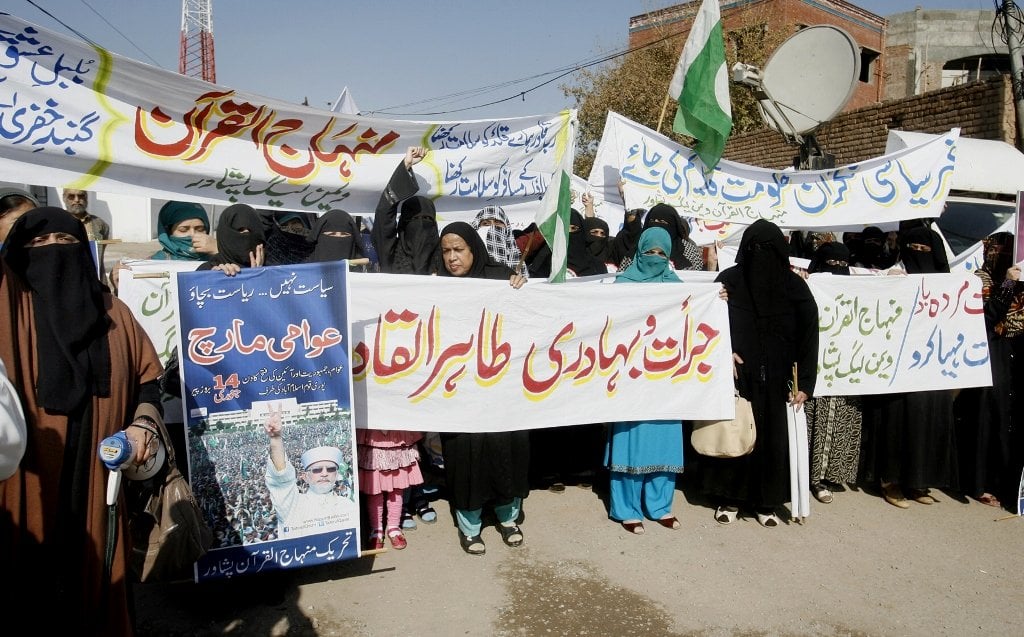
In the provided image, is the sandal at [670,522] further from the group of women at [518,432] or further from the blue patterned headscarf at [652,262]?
the blue patterned headscarf at [652,262]

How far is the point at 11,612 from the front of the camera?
2.19 meters

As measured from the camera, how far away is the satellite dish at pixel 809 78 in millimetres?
6277

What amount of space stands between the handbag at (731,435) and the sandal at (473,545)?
4.13ft

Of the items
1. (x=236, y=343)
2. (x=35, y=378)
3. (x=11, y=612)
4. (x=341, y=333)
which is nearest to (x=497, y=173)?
(x=341, y=333)

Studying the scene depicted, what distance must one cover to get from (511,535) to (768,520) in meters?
1.47

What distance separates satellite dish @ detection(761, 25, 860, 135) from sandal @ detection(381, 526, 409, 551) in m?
4.86

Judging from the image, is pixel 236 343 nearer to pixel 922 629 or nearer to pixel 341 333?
pixel 341 333

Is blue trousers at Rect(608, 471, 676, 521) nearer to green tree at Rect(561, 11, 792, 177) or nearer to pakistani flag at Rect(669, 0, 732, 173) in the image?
pakistani flag at Rect(669, 0, 732, 173)

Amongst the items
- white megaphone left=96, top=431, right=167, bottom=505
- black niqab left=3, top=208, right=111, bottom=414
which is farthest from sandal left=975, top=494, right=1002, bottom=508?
black niqab left=3, top=208, right=111, bottom=414

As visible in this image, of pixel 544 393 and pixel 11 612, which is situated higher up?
pixel 544 393

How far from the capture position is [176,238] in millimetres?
3936

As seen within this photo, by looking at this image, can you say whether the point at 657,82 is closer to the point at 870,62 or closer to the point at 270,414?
the point at 870,62

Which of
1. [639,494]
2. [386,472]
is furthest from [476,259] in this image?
[639,494]

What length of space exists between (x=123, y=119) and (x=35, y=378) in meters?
1.67
